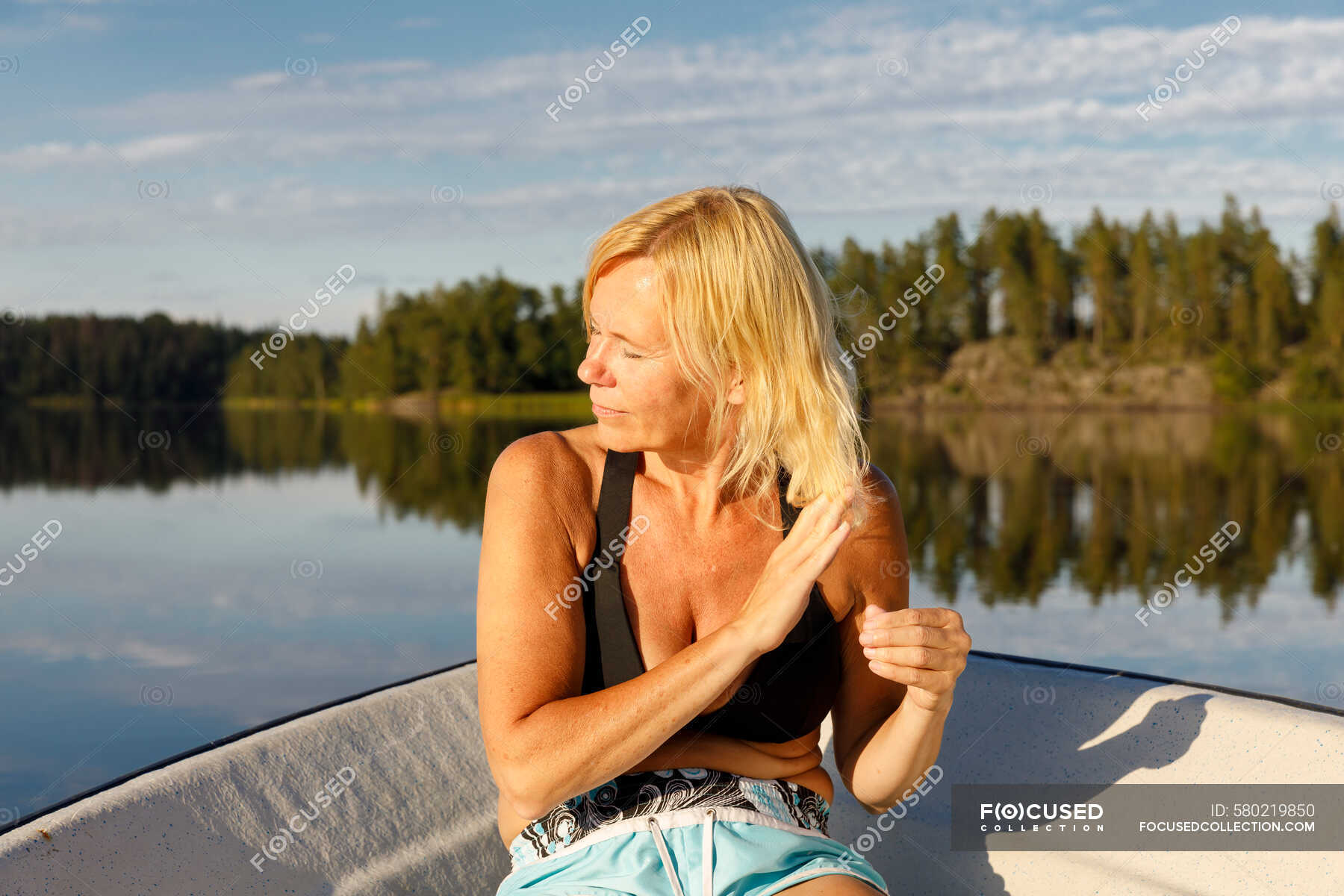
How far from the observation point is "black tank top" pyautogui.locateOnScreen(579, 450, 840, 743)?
1.58 metres

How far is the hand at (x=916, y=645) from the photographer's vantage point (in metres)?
1.48

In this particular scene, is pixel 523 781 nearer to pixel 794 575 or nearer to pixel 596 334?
pixel 794 575

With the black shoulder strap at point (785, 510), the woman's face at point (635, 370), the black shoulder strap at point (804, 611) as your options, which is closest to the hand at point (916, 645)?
the black shoulder strap at point (804, 611)

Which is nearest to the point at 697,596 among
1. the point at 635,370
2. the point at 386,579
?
the point at 635,370

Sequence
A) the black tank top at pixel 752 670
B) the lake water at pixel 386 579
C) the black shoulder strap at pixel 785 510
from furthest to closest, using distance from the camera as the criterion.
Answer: the lake water at pixel 386 579, the black shoulder strap at pixel 785 510, the black tank top at pixel 752 670

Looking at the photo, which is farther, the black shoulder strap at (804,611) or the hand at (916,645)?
the black shoulder strap at (804,611)

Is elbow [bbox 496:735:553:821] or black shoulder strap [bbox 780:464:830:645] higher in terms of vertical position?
black shoulder strap [bbox 780:464:830:645]

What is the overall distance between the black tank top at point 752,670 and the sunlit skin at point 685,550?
19mm

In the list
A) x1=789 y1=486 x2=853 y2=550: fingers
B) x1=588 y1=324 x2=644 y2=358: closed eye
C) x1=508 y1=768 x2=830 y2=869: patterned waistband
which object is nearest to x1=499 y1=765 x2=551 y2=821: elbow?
x1=508 y1=768 x2=830 y2=869: patterned waistband

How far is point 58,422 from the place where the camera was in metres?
42.5

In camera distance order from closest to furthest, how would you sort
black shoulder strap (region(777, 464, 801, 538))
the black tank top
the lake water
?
1. the black tank top
2. black shoulder strap (region(777, 464, 801, 538))
3. the lake water

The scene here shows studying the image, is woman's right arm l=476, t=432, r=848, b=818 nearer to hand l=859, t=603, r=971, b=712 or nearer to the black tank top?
the black tank top

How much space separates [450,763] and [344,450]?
2534 centimetres

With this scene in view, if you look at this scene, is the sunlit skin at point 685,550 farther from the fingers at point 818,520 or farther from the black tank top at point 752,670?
the fingers at point 818,520
